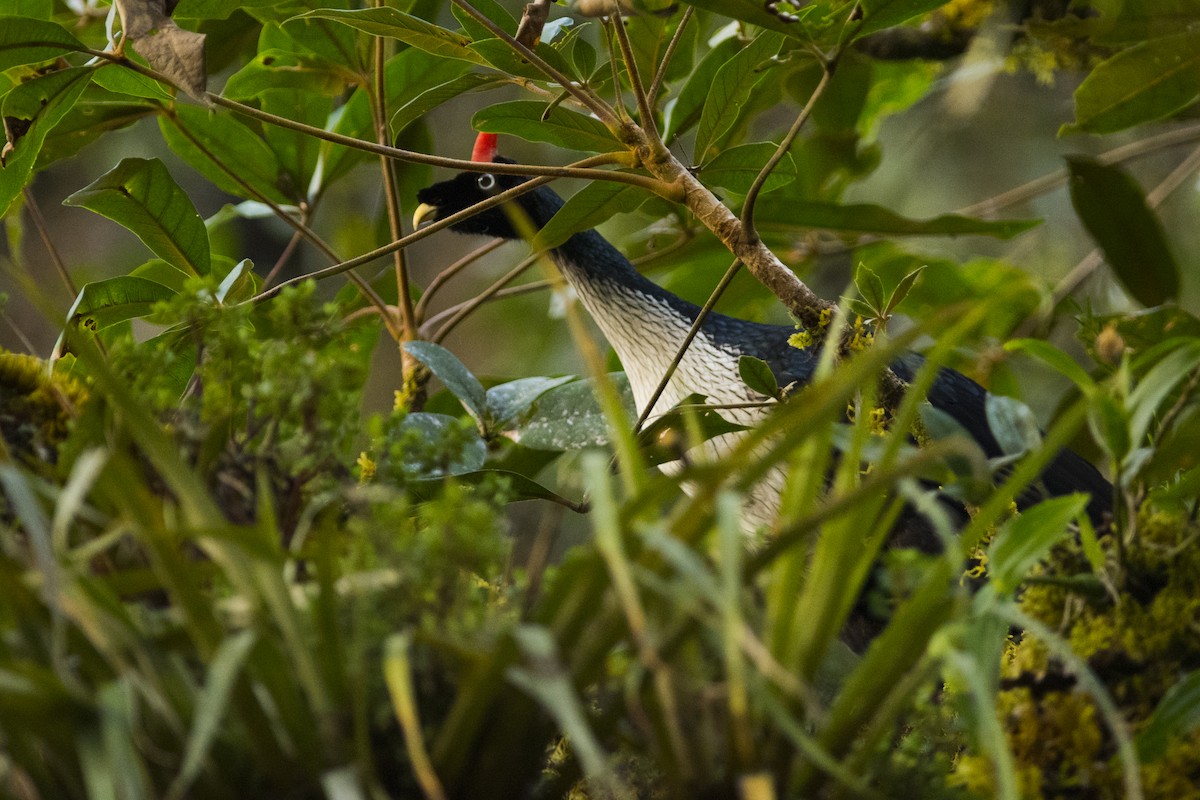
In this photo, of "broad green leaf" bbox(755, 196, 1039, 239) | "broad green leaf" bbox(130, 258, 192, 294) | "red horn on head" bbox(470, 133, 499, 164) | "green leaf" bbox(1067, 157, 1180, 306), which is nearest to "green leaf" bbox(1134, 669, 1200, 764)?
"broad green leaf" bbox(755, 196, 1039, 239)

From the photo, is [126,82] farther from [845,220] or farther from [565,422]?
[845,220]

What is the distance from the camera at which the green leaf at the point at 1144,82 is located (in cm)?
139

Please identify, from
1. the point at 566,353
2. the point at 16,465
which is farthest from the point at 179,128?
the point at 566,353

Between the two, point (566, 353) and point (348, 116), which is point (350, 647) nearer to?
point (348, 116)

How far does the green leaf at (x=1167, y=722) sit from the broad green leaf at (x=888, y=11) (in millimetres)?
674

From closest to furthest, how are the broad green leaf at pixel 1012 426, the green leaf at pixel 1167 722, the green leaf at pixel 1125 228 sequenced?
the green leaf at pixel 1167 722 → the broad green leaf at pixel 1012 426 → the green leaf at pixel 1125 228

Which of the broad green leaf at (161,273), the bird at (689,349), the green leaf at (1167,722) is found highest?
the broad green leaf at (161,273)

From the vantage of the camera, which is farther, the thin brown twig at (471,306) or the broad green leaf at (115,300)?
the thin brown twig at (471,306)

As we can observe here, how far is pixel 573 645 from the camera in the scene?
56 cm

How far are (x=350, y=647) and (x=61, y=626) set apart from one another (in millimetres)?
127

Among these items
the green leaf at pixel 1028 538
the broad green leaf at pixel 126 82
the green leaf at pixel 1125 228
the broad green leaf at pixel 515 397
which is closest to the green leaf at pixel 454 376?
the broad green leaf at pixel 515 397

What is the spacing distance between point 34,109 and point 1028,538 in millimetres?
965

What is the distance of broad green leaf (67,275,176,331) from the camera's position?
1.17 meters

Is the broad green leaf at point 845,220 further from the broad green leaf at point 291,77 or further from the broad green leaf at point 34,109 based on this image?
the broad green leaf at point 34,109
